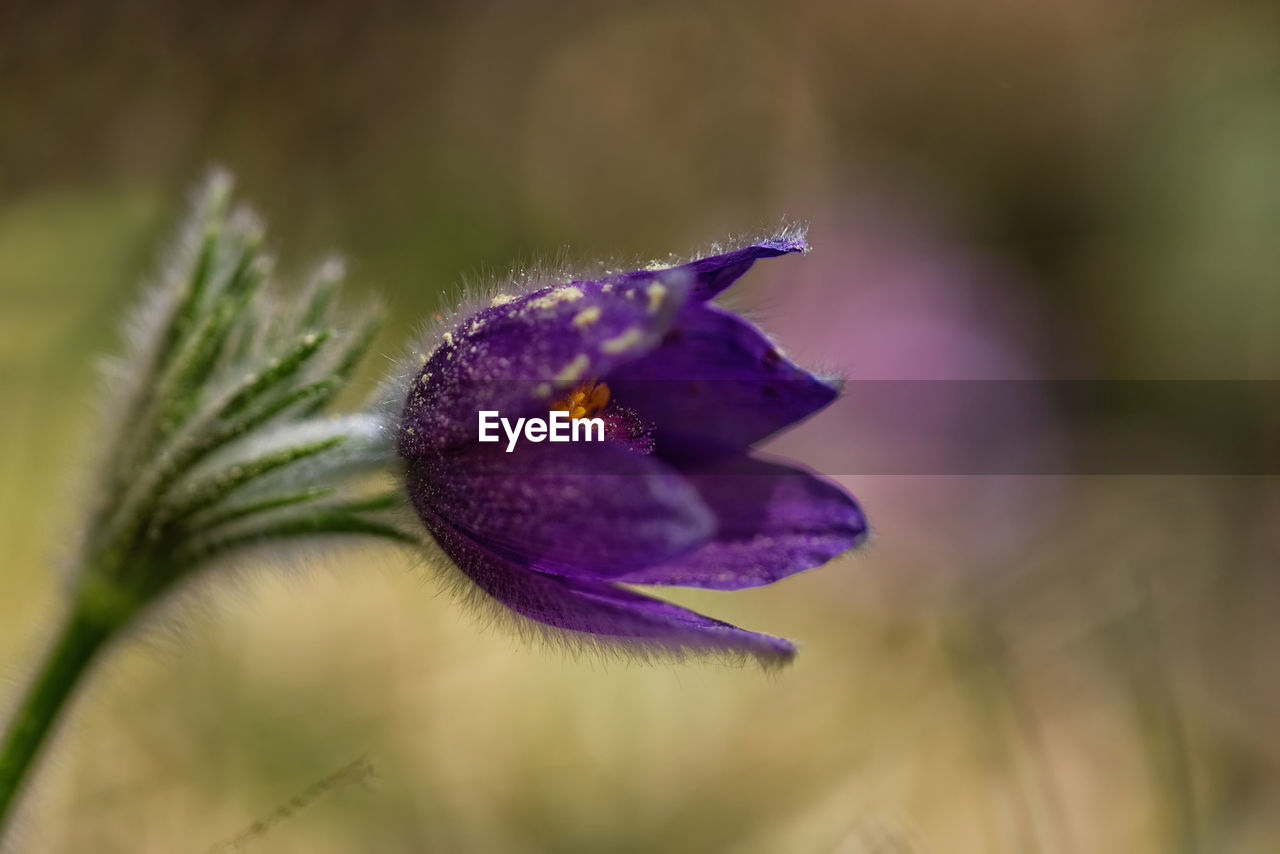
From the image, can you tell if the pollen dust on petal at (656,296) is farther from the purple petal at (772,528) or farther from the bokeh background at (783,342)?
the bokeh background at (783,342)

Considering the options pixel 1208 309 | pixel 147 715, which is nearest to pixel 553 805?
pixel 147 715

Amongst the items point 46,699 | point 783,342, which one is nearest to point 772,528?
point 46,699

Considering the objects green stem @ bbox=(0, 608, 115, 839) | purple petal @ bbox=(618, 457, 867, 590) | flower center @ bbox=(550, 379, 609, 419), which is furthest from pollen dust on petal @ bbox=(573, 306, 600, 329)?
green stem @ bbox=(0, 608, 115, 839)

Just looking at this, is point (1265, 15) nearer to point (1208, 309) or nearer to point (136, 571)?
point (1208, 309)

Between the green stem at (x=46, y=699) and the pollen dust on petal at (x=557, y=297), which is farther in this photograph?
the green stem at (x=46, y=699)

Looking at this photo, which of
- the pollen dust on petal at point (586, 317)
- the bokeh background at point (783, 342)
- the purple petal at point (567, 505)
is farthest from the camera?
the bokeh background at point (783, 342)

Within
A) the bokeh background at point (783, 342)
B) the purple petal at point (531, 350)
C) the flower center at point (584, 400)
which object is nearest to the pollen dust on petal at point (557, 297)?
→ the purple petal at point (531, 350)

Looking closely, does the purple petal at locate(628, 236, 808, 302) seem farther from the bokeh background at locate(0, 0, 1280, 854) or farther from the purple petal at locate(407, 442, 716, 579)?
the bokeh background at locate(0, 0, 1280, 854)

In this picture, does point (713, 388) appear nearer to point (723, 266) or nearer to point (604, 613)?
point (723, 266)
